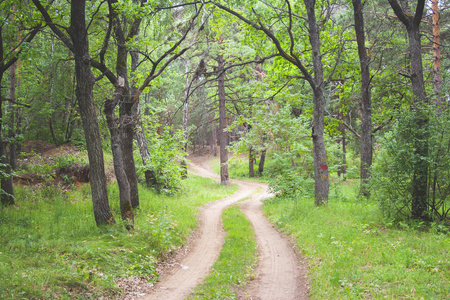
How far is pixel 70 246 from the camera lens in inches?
238

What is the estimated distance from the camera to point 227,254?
7590 mm

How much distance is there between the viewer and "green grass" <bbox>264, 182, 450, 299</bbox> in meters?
4.54

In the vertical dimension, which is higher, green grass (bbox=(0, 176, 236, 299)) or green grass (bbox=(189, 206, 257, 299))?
green grass (bbox=(0, 176, 236, 299))

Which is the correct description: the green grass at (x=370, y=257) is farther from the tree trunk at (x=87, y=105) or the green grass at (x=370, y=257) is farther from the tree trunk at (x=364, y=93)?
the tree trunk at (x=87, y=105)

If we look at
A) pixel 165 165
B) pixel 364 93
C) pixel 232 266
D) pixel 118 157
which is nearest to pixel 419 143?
pixel 364 93

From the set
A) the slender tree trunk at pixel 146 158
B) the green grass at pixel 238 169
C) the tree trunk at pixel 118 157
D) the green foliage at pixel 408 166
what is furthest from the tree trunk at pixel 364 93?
the green grass at pixel 238 169

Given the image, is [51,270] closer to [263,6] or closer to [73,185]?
[73,185]

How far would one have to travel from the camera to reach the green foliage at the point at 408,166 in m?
7.18

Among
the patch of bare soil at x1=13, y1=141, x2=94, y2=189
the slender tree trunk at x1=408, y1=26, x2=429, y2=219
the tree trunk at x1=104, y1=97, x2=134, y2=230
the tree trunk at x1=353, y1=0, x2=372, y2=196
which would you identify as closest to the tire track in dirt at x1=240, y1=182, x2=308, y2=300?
the slender tree trunk at x1=408, y1=26, x2=429, y2=219

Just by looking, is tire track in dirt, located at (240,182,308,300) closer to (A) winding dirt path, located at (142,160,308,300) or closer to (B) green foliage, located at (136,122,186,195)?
(A) winding dirt path, located at (142,160,308,300)

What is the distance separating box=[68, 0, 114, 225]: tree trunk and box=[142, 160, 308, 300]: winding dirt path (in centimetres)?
246

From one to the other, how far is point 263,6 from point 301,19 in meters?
1.60

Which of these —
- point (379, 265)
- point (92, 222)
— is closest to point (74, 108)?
point (92, 222)

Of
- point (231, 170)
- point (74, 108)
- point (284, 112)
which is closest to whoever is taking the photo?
point (74, 108)
